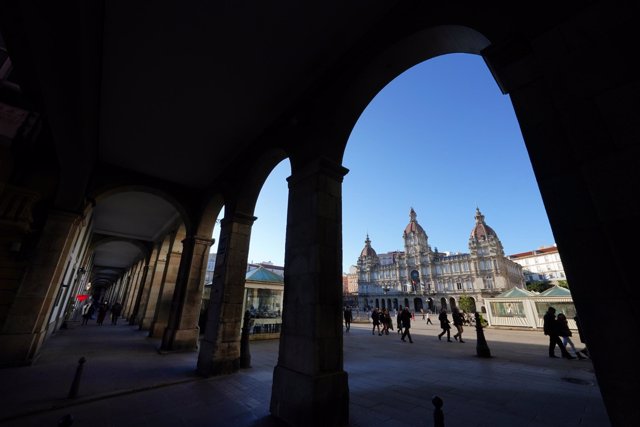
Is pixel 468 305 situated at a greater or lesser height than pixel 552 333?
greater

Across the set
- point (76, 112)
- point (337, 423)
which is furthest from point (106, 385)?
point (76, 112)

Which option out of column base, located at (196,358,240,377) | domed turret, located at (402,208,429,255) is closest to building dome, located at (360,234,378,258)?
domed turret, located at (402,208,429,255)

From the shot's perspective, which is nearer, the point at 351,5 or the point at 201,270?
the point at 351,5

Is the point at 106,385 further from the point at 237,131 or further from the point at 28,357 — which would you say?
the point at 237,131

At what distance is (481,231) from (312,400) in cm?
7694

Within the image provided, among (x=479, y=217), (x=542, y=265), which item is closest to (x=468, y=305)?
(x=479, y=217)

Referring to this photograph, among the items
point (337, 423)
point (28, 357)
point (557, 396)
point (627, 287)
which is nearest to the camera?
point (627, 287)

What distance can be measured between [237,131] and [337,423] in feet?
20.9

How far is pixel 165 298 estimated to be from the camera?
1216 cm

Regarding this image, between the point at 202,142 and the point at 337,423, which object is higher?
the point at 202,142

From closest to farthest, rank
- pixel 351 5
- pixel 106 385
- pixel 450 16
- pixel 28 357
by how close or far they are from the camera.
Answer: pixel 450 16 → pixel 351 5 → pixel 106 385 → pixel 28 357

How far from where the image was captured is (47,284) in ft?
22.7

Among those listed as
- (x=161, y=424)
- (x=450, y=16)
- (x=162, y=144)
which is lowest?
(x=161, y=424)

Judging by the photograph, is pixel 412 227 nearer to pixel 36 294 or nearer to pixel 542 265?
pixel 542 265
